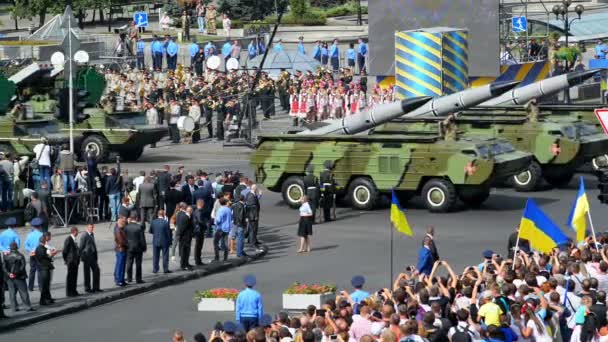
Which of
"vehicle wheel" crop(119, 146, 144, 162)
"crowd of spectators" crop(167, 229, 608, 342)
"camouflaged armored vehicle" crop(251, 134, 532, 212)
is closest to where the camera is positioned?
"crowd of spectators" crop(167, 229, 608, 342)

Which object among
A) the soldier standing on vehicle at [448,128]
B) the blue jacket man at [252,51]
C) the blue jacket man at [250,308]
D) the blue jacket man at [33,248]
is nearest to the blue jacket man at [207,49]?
the blue jacket man at [252,51]

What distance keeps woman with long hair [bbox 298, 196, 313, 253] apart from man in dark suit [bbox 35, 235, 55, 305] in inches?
263

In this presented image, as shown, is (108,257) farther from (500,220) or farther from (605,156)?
(605,156)

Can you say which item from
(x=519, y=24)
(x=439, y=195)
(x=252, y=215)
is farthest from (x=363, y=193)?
(x=519, y=24)

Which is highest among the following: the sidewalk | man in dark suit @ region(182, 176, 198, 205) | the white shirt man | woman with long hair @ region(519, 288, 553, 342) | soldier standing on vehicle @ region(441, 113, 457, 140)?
soldier standing on vehicle @ region(441, 113, 457, 140)

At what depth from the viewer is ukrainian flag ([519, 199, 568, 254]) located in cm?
2352

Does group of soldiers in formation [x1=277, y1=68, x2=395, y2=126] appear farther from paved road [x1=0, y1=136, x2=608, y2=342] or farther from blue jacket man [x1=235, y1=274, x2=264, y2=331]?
blue jacket man [x1=235, y1=274, x2=264, y2=331]

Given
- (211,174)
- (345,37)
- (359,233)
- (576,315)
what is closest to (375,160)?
(359,233)

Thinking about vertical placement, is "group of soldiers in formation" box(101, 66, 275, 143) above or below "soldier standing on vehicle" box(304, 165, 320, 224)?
above

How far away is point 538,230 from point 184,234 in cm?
788

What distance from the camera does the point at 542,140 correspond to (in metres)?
39.2

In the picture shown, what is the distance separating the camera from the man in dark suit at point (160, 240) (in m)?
28.8

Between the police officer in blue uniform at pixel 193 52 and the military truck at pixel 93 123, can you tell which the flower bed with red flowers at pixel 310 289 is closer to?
the military truck at pixel 93 123

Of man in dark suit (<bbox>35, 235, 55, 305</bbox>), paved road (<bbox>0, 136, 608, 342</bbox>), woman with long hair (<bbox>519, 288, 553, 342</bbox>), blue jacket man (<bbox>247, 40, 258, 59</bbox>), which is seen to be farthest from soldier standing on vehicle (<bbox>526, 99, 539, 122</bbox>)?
woman with long hair (<bbox>519, 288, 553, 342</bbox>)
